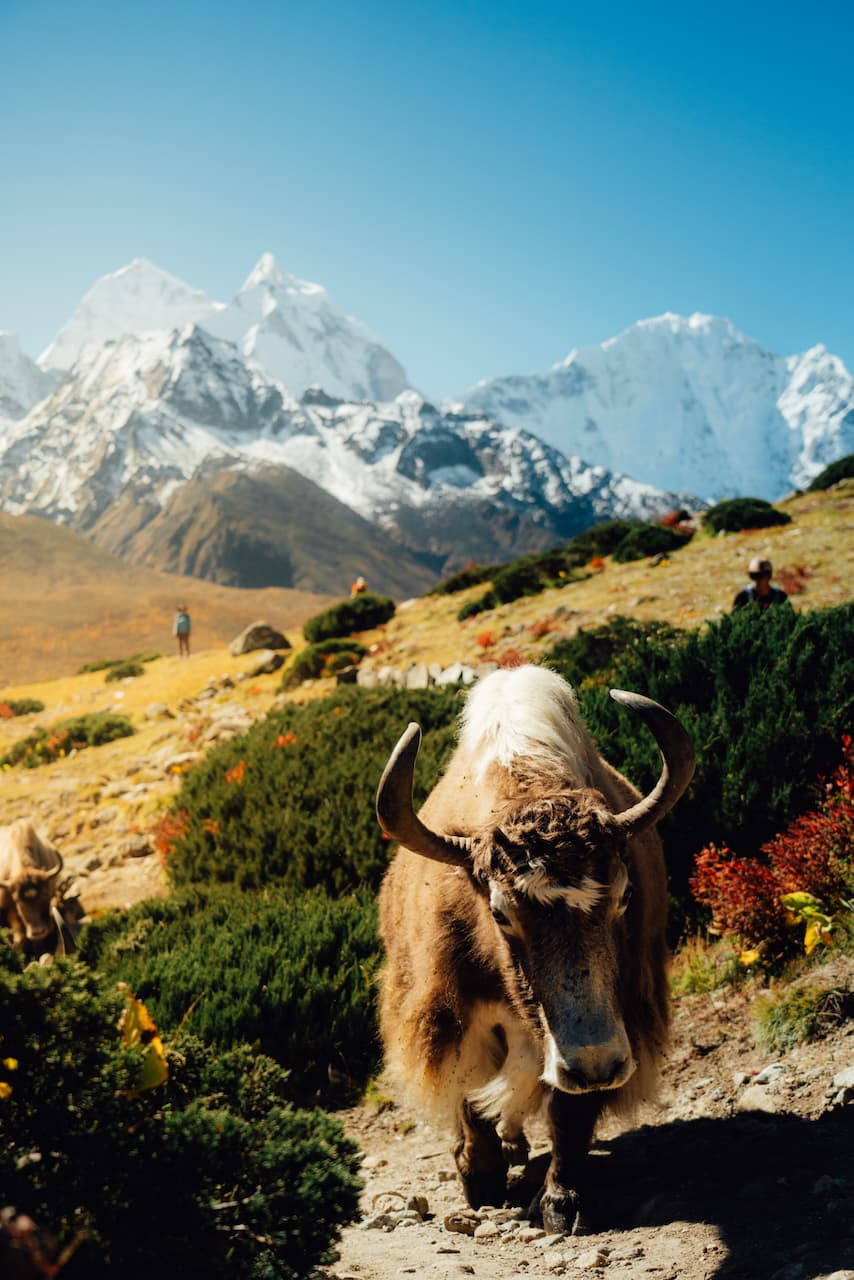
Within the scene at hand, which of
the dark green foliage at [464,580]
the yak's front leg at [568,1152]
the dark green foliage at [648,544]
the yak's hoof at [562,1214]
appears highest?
the dark green foliage at [648,544]

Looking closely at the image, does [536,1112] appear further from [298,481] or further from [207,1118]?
[298,481]

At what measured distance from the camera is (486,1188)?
14.5 feet

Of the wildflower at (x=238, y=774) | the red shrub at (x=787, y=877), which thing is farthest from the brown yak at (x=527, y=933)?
the wildflower at (x=238, y=774)

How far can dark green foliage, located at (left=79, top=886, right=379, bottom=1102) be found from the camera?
6.22m

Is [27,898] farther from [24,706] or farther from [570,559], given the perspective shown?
[24,706]

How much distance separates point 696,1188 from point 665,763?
1.86 metres

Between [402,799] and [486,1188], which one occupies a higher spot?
[402,799]

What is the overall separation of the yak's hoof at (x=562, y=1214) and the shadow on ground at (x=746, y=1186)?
51 mm

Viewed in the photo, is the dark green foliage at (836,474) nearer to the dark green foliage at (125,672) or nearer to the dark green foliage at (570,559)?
the dark green foliage at (570,559)

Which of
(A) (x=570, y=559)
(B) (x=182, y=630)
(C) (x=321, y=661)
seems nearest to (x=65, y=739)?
(C) (x=321, y=661)

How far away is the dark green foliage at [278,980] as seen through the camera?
6.22m

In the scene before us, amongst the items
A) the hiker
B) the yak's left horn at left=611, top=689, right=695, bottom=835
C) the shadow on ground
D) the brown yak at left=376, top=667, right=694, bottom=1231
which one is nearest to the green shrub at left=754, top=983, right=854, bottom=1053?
the shadow on ground

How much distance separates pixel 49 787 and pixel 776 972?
14175mm

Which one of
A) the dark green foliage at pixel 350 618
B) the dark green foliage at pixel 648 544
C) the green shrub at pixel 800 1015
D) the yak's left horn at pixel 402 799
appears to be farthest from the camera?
the dark green foliage at pixel 350 618
